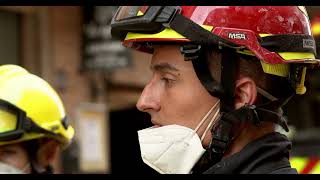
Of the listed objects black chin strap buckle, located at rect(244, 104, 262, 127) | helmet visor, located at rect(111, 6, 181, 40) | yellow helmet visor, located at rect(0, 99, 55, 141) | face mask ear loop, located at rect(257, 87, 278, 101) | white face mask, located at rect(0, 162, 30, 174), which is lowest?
white face mask, located at rect(0, 162, 30, 174)

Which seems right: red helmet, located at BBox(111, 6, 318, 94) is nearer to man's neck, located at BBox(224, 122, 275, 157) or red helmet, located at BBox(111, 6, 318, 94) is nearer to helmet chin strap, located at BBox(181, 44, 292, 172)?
helmet chin strap, located at BBox(181, 44, 292, 172)

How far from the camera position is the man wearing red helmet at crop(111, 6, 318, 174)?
2969 millimetres

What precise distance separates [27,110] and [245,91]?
67.1 inches

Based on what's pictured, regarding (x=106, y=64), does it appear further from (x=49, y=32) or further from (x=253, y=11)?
(x=253, y=11)

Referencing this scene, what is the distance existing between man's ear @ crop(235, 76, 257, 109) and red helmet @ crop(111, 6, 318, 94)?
0.28 ft

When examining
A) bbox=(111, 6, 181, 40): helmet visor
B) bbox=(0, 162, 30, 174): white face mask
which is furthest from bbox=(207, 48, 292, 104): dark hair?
bbox=(0, 162, 30, 174): white face mask

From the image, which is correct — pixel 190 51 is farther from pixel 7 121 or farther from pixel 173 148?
pixel 7 121

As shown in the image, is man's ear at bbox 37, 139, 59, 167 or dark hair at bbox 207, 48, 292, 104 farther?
man's ear at bbox 37, 139, 59, 167

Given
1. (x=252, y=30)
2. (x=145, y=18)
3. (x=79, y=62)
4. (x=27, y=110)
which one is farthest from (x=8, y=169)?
(x=79, y=62)

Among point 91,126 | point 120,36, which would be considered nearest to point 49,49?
point 91,126

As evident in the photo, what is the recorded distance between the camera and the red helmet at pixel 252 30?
2.98m

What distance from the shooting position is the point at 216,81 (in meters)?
2.99

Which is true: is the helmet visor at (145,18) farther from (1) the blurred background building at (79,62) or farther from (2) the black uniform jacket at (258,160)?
(1) the blurred background building at (79,62)

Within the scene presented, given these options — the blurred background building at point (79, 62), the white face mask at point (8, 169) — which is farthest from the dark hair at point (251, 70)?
the blurred background building at point (79, 62)
